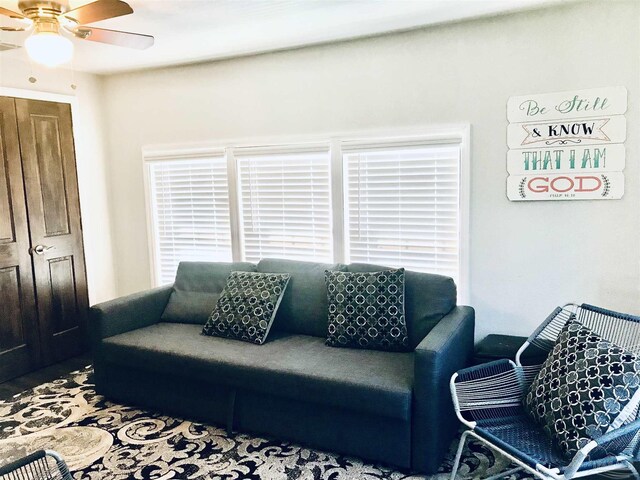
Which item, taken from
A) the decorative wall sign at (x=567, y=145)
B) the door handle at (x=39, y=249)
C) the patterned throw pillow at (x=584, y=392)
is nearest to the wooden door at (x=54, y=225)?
the door handle at (x=39, y=249)

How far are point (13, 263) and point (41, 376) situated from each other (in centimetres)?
93

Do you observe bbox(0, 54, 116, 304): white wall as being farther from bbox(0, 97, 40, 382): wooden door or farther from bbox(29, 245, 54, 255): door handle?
bbox(0, 97, 40, 382): wooden door

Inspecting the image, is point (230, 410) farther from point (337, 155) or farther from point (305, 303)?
point (337, 155)

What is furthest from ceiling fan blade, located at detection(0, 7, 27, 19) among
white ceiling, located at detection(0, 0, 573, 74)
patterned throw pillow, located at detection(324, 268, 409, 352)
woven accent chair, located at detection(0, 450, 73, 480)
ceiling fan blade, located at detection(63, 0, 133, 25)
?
patterned throw pillow, located at detection(324, 268, 409, 352)

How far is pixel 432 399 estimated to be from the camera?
95.1 inches

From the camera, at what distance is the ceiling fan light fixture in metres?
2.23

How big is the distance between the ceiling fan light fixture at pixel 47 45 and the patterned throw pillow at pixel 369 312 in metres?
1.96

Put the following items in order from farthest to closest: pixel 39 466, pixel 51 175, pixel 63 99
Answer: pixel 63 99 → pixel 51 175 → pixel 39 466

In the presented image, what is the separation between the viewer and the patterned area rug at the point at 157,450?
2576 millimetres

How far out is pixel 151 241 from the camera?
4645mm

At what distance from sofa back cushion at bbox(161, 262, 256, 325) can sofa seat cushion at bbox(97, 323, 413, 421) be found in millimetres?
187

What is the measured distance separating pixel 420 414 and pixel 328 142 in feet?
6.89

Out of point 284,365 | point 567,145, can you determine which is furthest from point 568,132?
point 284,365

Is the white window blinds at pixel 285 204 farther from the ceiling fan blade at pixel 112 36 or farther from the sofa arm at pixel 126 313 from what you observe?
the ceiling fan blade at pixel 112 36
